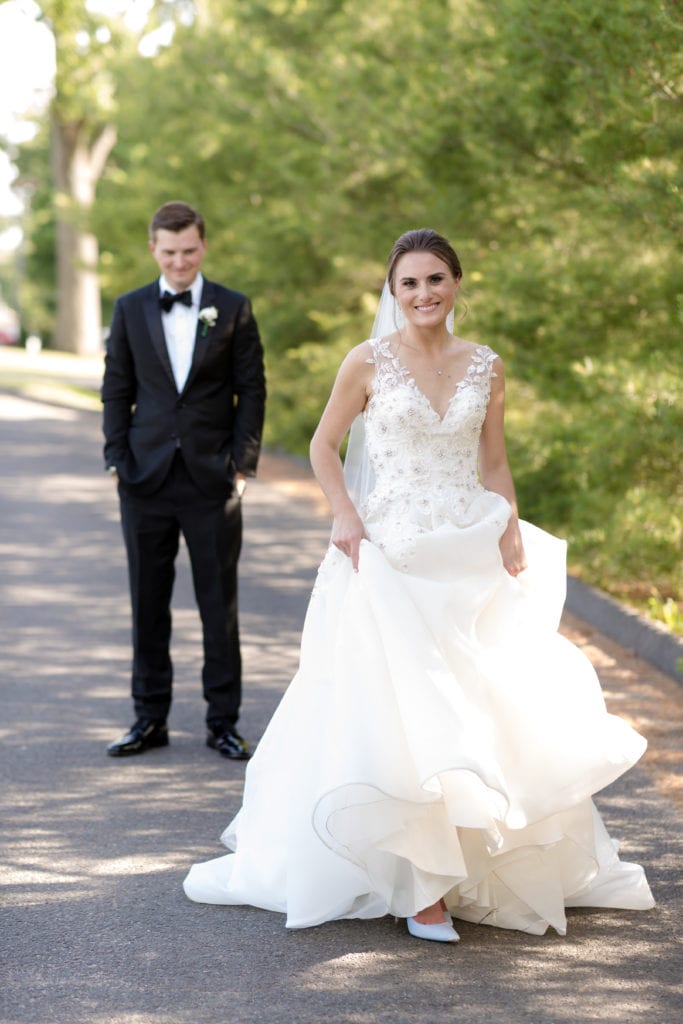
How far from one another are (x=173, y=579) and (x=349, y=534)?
2183 mm

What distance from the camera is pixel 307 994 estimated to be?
4.25 meters

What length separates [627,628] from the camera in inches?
391

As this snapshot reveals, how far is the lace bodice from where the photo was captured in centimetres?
516

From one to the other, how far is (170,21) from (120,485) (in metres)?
22.1

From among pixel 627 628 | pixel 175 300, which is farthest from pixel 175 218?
pixel 627 628

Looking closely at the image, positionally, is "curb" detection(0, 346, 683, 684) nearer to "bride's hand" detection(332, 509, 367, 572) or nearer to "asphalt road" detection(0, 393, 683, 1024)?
"asphalt road" detection(0, 393, 683, 1024)

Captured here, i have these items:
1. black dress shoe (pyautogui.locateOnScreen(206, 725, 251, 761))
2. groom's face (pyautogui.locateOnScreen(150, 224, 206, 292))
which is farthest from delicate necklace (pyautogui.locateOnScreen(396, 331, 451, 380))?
black dress shoe (pyautogui.locateOnScreen(206, 725, 251, 761))

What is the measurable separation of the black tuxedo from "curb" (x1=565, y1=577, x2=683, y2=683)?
2485mm

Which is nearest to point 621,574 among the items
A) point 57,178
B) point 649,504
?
point 649,504

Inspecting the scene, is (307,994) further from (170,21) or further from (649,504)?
(170,21)

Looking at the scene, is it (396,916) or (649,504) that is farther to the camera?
(649,504)

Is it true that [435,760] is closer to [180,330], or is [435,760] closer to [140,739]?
[140,739]

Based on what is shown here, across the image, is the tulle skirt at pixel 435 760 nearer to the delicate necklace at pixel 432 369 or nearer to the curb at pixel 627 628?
the delicate necklace at pixel 432 369

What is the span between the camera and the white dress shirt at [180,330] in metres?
6.91
